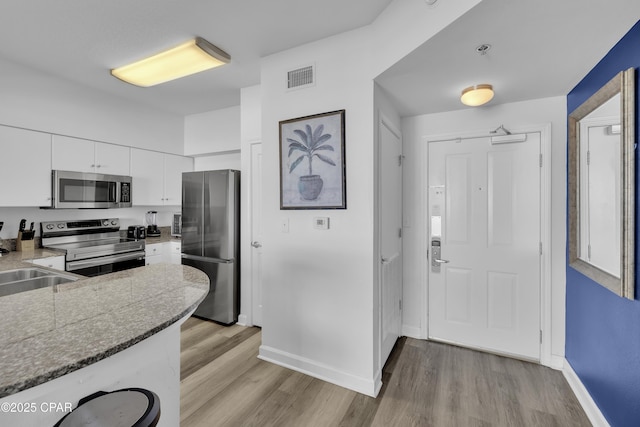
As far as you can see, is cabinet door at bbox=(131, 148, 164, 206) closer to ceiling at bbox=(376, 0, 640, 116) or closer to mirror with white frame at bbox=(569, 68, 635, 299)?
ceiling at bbox=(376, 0, 640, 116)

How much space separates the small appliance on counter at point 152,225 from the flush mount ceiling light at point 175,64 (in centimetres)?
194

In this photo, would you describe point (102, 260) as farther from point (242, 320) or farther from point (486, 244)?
point (486, 244)

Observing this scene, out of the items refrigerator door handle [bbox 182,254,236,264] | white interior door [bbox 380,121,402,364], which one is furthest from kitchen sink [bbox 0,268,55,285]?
white interior door [bbox 380,121,402,364]

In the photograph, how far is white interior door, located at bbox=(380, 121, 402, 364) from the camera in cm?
228

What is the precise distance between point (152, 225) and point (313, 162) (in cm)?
306

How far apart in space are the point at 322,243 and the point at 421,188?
4.06ft

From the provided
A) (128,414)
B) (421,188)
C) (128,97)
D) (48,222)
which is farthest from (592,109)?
(48,222)

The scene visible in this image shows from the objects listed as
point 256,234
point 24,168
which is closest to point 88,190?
point 24,168

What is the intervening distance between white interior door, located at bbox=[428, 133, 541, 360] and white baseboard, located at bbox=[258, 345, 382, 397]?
109 cm

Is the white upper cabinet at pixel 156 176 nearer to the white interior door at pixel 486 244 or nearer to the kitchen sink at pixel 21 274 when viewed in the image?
the kitchen sink at pixel 21 274

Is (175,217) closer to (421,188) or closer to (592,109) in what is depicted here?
(421,188)

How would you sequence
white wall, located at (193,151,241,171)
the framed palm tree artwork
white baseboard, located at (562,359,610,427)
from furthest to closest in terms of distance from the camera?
white wall, located at (193,151,241,171), the framed palm tree artwork, white baseboard, located at (562,359,610,427)

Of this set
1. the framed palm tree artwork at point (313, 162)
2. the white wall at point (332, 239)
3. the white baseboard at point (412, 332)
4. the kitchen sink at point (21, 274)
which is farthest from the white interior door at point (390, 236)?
the kitchen sink at point (21, 274)

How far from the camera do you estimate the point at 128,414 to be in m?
0.78
